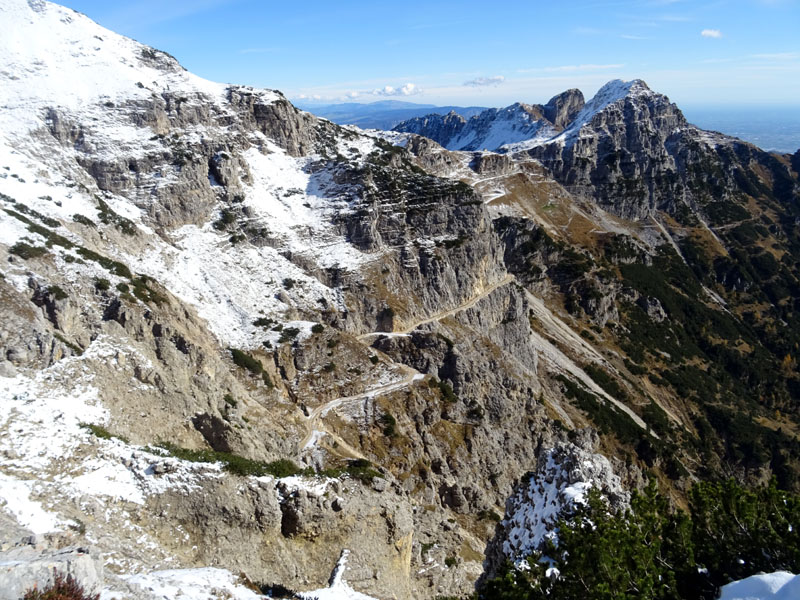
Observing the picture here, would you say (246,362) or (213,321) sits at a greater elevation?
(213,321)

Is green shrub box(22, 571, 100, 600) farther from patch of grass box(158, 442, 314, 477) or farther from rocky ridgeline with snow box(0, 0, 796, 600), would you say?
patch of grass box(158, 442, 314, 477)

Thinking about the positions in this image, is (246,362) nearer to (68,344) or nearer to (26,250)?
(26,250)

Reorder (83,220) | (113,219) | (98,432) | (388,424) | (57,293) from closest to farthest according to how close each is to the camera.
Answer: (98,432) < (57,293) < (83,220) < (388,424) < (113,219)

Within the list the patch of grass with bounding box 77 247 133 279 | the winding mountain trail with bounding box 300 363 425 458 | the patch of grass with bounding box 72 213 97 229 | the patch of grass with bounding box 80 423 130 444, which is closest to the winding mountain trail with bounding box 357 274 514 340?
the winding mountain trail with bounding box 300 363 425 458

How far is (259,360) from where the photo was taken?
67562 millimetres

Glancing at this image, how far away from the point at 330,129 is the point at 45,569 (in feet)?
394

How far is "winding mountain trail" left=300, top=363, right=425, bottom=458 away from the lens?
197ft

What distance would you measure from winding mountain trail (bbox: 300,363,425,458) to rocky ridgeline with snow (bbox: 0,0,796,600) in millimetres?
353

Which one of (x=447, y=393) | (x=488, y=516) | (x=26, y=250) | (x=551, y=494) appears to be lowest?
(x=488, y=516)

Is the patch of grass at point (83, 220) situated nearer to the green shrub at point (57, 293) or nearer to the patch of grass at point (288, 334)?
the green shrub at point (57, 293)

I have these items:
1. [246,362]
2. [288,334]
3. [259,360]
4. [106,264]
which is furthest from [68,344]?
[288,334]

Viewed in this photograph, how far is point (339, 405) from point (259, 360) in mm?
12292

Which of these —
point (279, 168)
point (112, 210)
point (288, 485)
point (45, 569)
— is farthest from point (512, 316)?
point (45, 569)

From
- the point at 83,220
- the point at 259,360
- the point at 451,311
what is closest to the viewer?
the point at 83,220
